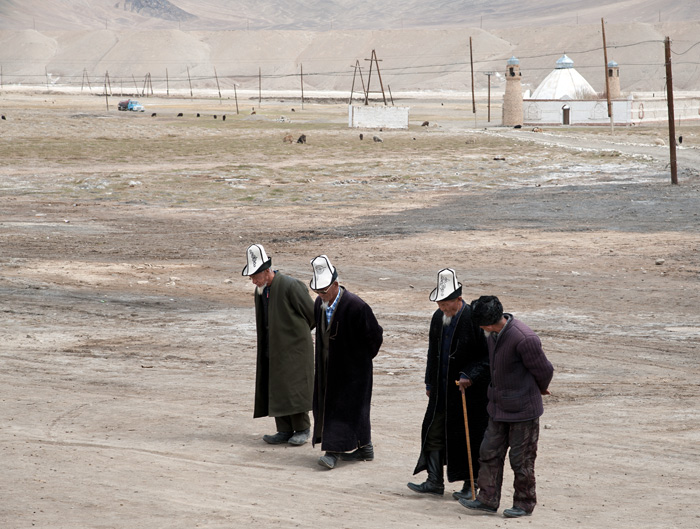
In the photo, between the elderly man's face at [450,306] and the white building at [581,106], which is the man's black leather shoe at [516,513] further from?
the white building at [581,106]

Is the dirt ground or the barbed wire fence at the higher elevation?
the barbed wire fence

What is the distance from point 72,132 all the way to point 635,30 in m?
137

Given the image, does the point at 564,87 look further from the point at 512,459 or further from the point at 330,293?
the point at 512,459

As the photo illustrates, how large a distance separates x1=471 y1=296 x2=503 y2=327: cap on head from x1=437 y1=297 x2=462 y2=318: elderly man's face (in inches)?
14.6

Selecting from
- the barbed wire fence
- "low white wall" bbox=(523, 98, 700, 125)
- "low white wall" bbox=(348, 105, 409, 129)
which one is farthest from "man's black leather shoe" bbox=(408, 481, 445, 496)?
the barbed wire fence

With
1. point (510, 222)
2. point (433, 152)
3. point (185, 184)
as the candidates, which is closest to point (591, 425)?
point (510, 222)

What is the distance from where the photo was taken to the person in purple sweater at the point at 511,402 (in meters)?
6.07

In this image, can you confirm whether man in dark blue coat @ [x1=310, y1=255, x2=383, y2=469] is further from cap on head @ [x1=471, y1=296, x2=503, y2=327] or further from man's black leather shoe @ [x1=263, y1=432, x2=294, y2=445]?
cap on head @ [x1=471, y1=296, x2=503, y2=327]

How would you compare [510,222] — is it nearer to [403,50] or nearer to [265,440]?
[265,440]

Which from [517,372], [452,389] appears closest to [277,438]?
[452,389]

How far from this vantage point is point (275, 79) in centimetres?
17800

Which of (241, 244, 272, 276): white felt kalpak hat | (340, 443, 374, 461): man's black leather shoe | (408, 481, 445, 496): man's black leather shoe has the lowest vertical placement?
(408, 481, 445, 496): man's black leather shoe

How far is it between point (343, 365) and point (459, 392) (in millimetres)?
1087

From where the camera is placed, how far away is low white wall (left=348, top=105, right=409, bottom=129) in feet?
200
